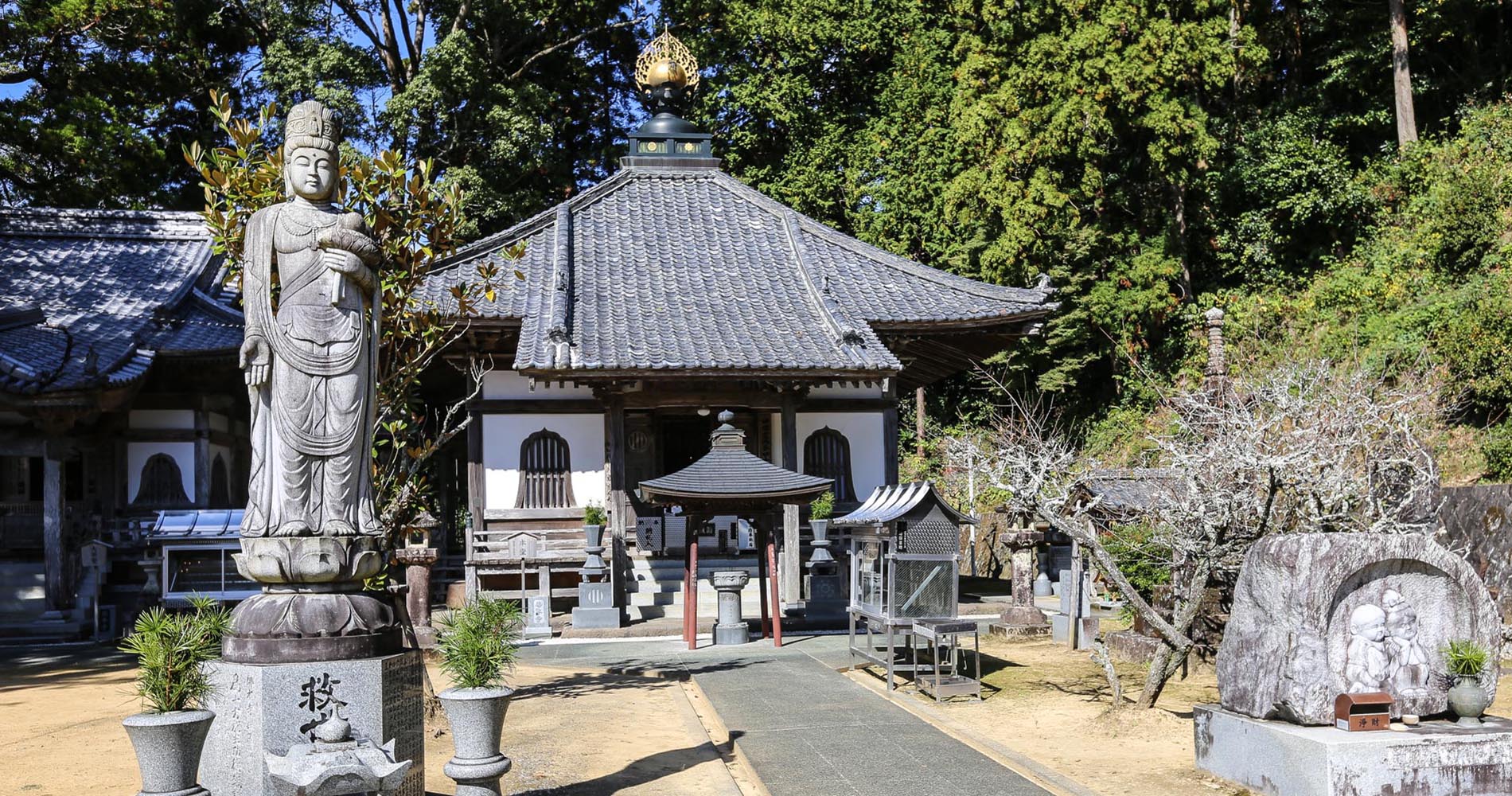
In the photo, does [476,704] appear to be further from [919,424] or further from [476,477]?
[919,424]

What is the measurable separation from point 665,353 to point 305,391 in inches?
451

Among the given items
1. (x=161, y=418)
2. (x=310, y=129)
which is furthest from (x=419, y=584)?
(x=161, y=418)

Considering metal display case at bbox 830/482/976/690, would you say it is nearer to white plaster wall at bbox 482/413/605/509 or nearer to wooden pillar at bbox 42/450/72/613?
white plaster wall at bbox 482/413/605/509

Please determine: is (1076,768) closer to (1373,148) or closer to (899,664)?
(899,664)

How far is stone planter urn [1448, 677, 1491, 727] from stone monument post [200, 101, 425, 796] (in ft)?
19.7

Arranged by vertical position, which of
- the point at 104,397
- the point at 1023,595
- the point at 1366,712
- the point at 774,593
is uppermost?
the point at 104,397

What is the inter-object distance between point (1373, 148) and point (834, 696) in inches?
834

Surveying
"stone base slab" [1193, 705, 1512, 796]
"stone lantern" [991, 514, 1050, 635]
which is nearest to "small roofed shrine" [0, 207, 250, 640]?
"stone lantern" [991, 514, 1050, 635]

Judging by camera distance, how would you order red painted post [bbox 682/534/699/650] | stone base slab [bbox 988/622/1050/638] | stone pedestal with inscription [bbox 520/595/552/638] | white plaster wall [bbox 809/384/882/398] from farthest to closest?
white plaster wall [bbox 809/384/882/398], stone pedestal with inscription [bbox 520/595/552/638], stone base slab [bbox 988/622/1050/638], red painted post [bbox 682/534/699/650]

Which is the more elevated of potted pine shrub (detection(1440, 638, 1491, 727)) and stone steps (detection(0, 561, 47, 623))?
potted pine shrub (detection(1440, 638, 1491, 727))

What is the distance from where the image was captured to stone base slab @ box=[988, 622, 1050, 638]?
14914 millimetres

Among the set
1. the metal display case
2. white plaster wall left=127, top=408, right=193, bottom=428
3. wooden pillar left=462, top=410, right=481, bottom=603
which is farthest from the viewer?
white plaster wall left=127, top=408, right=193, bottom=428

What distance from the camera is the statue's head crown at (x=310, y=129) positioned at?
21.4 ft

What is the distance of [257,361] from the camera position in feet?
20.6
